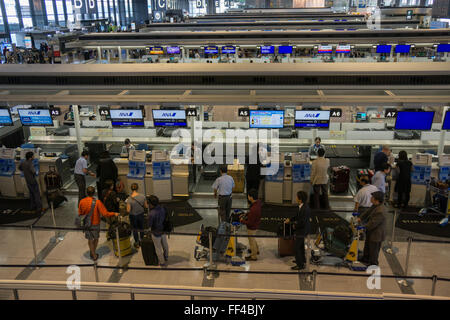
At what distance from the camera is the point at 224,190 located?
7.93 m

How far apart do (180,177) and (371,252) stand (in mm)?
4962

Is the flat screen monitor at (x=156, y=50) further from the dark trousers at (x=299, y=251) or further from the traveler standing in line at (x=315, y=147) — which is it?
the dark trousers at (x=299, y=251)

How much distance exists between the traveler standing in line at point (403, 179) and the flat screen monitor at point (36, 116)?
8.26 meters

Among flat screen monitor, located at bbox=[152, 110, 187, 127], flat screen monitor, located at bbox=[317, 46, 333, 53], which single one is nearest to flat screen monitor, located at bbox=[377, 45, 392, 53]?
flat screen monitor, located at bbox=[317, 46, 333, 53]

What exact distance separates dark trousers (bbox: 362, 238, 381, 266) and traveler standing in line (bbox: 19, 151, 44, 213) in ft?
22.2

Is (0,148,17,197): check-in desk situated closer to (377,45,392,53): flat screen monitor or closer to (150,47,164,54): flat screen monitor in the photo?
(150,47,164,54): flat screen monitor

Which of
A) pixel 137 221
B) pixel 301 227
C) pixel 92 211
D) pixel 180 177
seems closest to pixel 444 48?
pixel 180 177

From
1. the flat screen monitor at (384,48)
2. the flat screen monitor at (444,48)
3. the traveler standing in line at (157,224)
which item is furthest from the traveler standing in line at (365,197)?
the flat screen monitor at (444,48)

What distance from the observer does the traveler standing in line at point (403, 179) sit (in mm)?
9016

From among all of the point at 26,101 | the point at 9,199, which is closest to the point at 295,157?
the point at 26,101

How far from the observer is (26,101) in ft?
30.6

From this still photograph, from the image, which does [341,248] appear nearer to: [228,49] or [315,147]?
[315,147]

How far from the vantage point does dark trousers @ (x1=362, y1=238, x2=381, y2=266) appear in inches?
259

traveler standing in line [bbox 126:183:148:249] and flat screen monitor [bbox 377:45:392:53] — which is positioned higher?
flat screen monitor [bbox 377:45:392:53]
